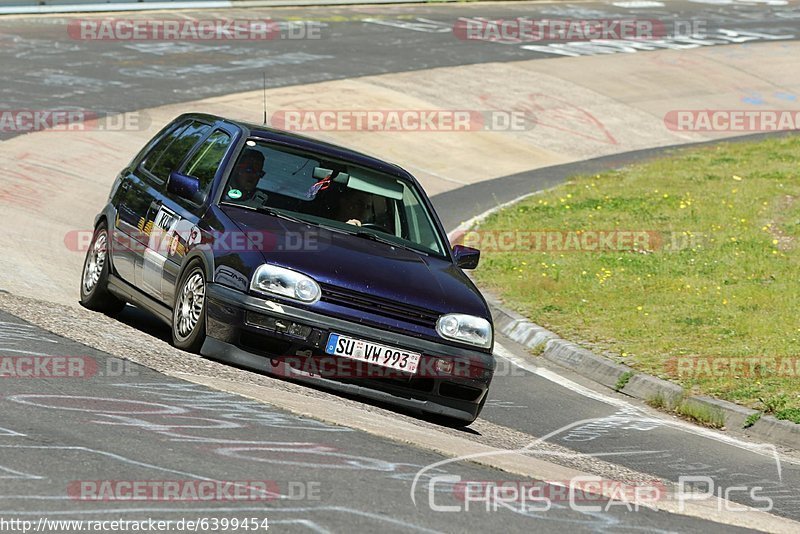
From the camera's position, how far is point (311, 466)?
20.7ft

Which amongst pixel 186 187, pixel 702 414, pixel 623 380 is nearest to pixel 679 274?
pixel 623 380

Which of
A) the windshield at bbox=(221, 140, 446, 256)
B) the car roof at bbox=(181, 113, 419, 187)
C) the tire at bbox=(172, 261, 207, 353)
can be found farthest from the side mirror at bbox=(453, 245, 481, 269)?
the tire at bbox=(172, 261, 207, 353)

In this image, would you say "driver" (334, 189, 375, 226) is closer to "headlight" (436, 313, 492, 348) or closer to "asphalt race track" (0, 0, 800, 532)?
"headlight" (436, 313, 492, 348)

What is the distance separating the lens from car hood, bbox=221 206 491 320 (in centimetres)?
838

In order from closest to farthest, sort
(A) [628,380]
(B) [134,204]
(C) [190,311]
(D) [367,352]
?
(D) [367,352] → (C) [190,311] → (B) [134,204] → (A) [628,380]

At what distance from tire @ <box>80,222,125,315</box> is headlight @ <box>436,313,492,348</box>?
3126 millimetres

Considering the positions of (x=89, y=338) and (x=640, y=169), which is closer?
(x=89, y=338)

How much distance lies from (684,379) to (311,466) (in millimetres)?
5360

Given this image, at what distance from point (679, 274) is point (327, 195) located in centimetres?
632

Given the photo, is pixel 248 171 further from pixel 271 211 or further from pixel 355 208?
pixel 355 208

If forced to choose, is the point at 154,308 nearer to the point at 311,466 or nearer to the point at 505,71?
the point at 311,466

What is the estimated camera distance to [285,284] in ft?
27.1

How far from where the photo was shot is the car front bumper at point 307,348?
8211 millimetres

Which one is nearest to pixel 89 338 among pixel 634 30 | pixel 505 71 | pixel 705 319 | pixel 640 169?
pixel 705 319
